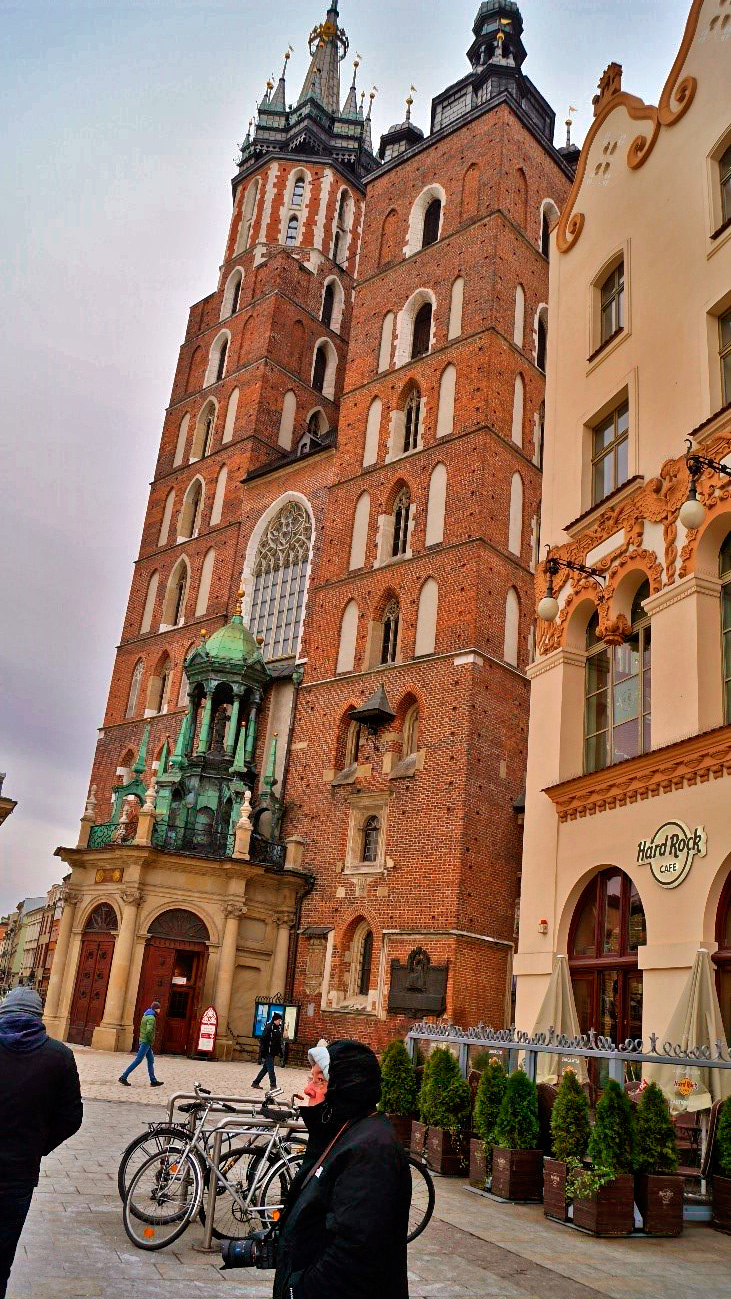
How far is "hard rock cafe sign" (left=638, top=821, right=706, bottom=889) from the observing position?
11531 mm

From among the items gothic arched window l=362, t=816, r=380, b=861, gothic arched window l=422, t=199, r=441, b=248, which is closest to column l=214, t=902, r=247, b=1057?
gothic arched window l=362, t=816, r=380, b=861

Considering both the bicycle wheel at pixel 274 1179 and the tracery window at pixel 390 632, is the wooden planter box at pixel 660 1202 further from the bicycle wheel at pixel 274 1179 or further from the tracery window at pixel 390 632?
the tracery window at pixel 390 632

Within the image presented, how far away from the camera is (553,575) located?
1557 cm

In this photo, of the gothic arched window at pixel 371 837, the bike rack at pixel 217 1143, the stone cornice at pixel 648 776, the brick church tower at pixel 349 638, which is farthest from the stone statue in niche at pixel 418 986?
the bike rack at pixel 217 1143

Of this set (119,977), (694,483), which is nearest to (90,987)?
(119,977)

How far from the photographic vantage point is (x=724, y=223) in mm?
13539

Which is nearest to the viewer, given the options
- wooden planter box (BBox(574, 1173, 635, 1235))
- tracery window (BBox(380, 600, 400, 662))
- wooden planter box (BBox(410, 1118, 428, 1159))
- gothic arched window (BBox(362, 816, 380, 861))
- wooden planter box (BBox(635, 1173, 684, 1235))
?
wooden planter box (BBox(574, 1173, 635, 1235))

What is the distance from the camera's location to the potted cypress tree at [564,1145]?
8680mm

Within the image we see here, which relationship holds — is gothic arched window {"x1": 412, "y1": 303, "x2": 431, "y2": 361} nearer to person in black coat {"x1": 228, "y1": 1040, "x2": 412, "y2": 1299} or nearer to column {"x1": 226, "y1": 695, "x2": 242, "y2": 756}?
column {"x1": 226, "y1": 695, "x2": 242, "y2": 756}

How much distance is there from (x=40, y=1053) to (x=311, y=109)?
53439mm

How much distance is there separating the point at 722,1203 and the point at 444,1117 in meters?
3.01

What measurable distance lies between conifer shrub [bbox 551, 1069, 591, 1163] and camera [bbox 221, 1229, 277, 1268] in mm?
5060

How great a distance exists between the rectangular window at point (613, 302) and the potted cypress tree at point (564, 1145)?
36.9 feet

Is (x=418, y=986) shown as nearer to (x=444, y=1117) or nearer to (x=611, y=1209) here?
(x=444, y=1117)
